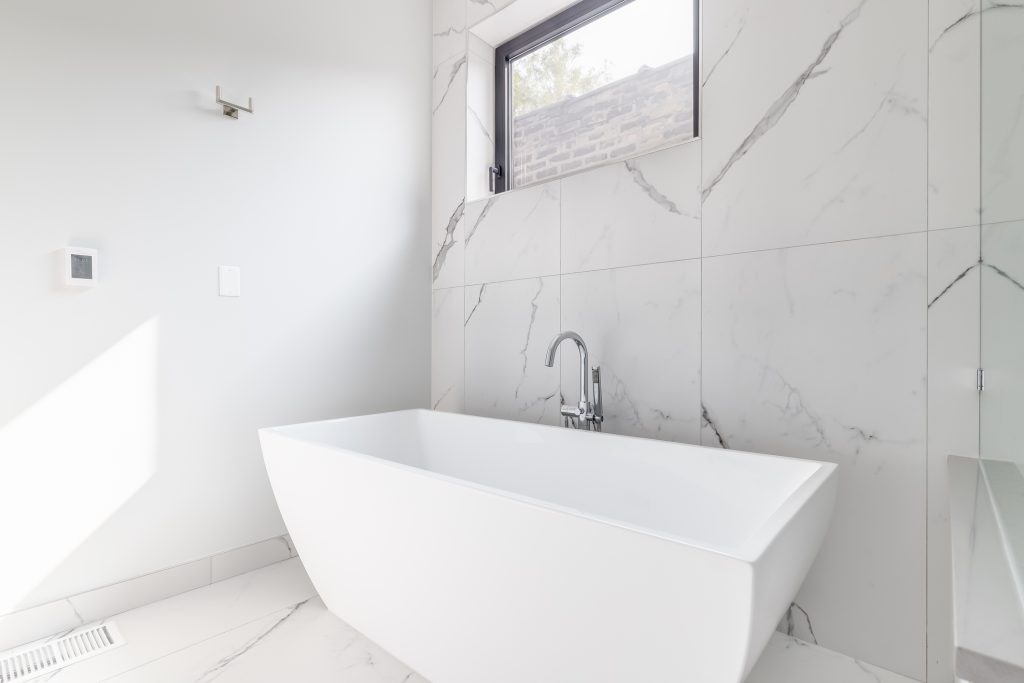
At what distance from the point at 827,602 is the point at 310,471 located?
5.06 ft

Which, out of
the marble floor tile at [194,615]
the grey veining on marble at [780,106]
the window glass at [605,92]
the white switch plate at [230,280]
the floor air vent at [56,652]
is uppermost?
the window glass at [605,92]

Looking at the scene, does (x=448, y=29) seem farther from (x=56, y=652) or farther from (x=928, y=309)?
(x=56, y=652)

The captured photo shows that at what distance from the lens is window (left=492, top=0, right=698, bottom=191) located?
203 centimetres

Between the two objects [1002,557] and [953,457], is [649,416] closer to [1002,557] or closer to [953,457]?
[953,457]

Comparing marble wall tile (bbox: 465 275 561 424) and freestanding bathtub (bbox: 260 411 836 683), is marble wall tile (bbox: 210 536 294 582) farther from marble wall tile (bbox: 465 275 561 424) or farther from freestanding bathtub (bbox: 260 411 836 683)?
marble wall tile (bbox: 465 275 561 424)

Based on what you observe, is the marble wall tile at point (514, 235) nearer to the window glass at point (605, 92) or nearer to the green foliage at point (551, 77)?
the window glass at point (605, 92)

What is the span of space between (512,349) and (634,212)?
79 cm

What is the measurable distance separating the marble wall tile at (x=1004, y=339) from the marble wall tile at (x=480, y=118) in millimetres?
2042

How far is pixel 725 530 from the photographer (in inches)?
55.3

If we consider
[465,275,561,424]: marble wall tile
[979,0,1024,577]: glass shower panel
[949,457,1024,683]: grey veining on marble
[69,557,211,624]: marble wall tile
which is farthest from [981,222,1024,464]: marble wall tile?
[69,557,211,624]: marble wall tile

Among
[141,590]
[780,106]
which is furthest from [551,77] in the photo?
[141,590]

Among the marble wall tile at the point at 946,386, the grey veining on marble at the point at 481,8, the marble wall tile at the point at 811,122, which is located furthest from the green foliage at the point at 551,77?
the marble wall tile at the point at 946,386

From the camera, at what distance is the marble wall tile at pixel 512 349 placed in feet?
7.10

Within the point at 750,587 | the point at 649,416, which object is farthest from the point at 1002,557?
the point at 649,416
